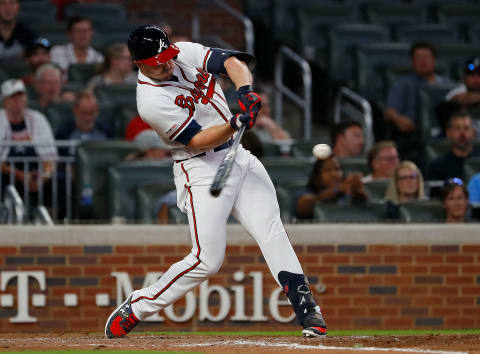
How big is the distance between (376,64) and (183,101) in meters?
5.70

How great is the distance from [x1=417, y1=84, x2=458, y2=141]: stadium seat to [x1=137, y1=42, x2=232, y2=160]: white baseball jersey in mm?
4438

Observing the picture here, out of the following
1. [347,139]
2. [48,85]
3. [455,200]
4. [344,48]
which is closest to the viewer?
[455,200]

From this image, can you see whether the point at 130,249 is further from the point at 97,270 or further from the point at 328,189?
the point at 328,189

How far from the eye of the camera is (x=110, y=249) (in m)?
7.48

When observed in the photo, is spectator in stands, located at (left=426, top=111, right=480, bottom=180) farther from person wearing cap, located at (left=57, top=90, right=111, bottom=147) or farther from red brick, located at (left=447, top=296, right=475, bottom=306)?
person wearing cap, located at (left=57, top=90, right=111, bottom=147)

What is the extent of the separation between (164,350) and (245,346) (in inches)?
16.8

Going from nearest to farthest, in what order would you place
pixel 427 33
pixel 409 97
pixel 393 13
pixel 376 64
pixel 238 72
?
pixel 238 72
pixel 409 97
pixel 376 64
pixel 427 33
pixel 393 13

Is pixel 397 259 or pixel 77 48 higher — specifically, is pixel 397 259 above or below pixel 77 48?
below

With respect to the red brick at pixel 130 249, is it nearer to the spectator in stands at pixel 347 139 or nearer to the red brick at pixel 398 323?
the red brick at pixel 398 323

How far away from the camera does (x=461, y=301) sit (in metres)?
7.53

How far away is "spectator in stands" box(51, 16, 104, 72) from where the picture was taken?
10555mm

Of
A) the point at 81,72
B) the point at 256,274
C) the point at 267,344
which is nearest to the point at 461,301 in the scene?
the point at 256,274

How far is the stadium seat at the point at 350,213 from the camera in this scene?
798 centimetres

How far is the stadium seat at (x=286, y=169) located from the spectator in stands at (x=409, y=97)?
173 centimetres
